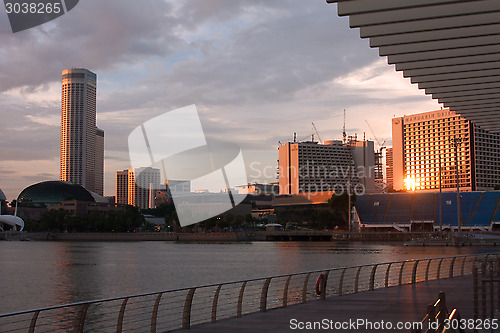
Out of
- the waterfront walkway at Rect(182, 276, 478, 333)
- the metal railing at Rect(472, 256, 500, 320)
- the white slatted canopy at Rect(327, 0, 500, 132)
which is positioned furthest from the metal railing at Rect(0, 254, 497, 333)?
the white slatted canopy at Rect(327, 0, 500, 132)

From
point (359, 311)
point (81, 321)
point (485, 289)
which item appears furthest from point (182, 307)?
point (485, 289)

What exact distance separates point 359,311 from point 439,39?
27.7ft

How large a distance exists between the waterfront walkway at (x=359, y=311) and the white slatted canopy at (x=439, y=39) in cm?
571

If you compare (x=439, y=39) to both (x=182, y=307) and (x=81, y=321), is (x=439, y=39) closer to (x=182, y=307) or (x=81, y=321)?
(x=81, y=321)

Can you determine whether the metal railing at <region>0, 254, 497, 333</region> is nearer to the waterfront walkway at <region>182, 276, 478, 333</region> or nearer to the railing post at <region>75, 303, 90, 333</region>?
the railing post at <region>75, 303, 90, 333</region>

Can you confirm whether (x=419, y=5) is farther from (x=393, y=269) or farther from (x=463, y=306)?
(x=393, y=269)

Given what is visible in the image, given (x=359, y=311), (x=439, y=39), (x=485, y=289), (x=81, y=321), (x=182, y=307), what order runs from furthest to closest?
1. (x=182, y=307)
2. (x=359, y=311)
3. (x=485, y=289)
4. (x=81, y=321)
5. (x=439, y=39)

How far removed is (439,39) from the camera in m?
11.6

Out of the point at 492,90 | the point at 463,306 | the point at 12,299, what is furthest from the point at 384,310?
the point at 12,299

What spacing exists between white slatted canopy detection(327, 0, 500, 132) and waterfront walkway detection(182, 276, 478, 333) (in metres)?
5.71

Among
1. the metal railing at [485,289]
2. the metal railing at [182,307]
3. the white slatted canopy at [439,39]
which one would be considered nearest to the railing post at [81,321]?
the metal railing at [182,307]

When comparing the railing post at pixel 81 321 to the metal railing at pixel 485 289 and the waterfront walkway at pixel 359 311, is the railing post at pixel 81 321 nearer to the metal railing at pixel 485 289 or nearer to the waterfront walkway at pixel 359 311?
the waterfront walkway at pixel 359 311

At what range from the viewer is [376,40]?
459 inches

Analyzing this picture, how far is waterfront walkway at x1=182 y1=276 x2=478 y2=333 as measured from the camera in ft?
47.2
